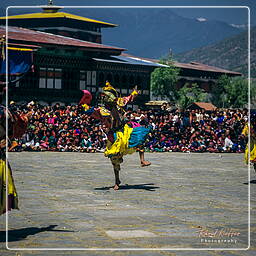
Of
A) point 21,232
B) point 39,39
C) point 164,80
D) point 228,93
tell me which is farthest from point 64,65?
point 21,232

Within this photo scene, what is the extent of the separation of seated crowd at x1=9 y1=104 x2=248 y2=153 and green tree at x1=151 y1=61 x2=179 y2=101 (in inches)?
1386

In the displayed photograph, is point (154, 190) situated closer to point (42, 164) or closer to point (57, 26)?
point (42, 164)

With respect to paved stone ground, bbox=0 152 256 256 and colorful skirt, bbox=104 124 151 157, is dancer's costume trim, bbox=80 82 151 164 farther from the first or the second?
paved stone ground, bbox=0 152 256 256

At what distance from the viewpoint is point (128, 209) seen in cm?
1001

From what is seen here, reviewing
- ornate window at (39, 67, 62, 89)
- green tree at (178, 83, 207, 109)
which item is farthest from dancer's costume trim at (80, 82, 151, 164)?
green tree at (178, 83, 207, 109)

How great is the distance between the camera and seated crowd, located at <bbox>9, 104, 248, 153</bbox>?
25.8m

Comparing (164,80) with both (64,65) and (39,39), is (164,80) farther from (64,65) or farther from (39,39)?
(39,39)

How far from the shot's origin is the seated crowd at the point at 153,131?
2584 centimetres

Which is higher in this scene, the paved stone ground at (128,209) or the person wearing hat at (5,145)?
the person wearing hat at (5,145)

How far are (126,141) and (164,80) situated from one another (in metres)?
53.1

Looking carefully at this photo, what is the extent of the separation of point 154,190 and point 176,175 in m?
3.63

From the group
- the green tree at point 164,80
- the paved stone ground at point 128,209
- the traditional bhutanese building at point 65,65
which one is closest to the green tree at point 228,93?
the green tree at point 164,80

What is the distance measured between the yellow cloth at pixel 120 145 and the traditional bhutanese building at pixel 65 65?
26.1 meters

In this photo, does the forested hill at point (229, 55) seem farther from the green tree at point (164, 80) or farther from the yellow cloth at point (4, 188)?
the yellow cloth at point (4, 188)
